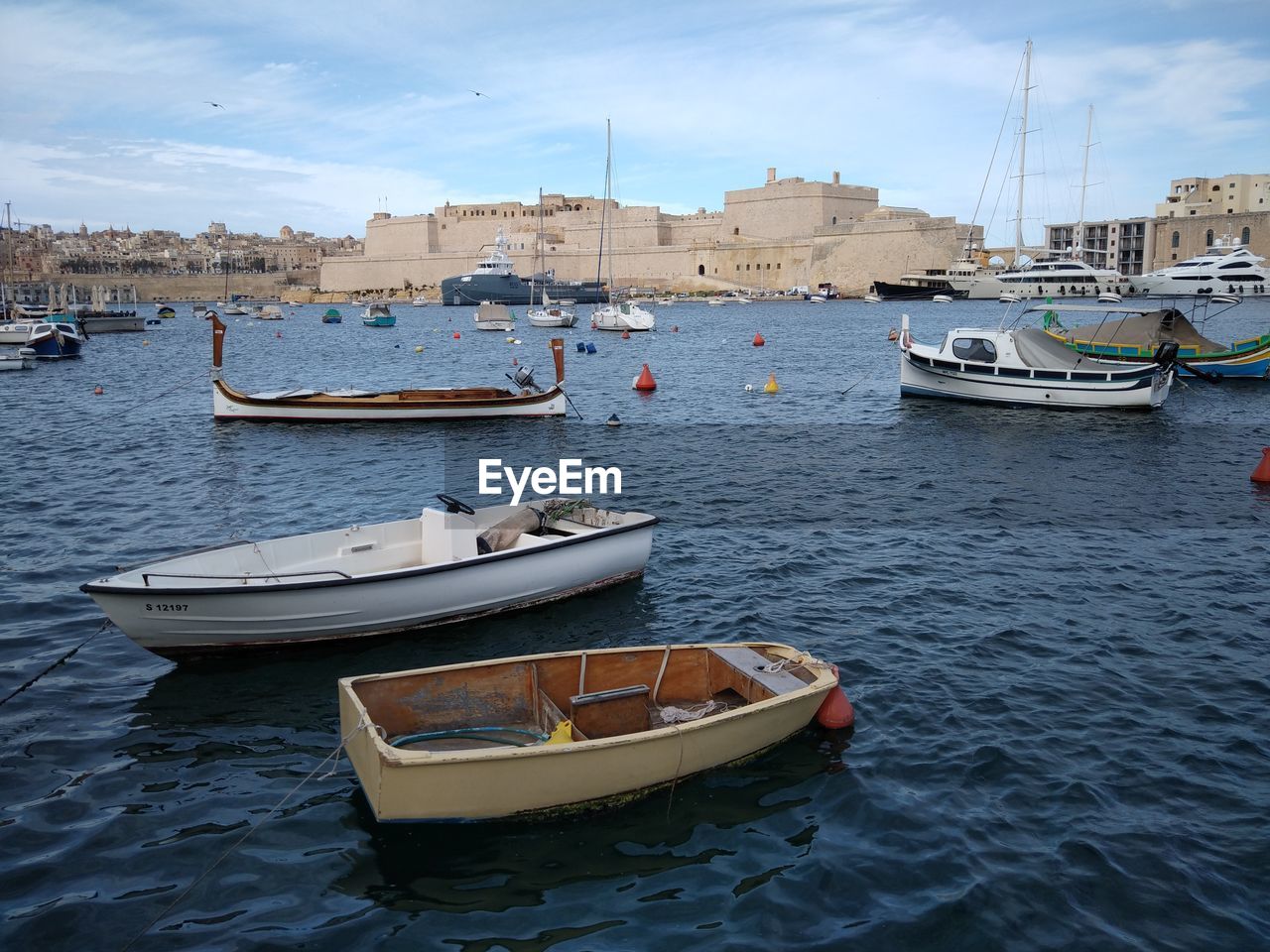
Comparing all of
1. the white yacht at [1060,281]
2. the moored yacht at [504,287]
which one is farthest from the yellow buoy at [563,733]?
the moored yacht at [504,287]

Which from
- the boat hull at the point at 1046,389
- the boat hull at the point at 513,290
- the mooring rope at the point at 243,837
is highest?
the boat hull at the point at 513,290

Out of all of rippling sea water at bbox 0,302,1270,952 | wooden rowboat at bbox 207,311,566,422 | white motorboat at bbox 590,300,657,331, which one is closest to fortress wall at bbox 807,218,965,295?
white motorboat at bbox 590,300,657,331

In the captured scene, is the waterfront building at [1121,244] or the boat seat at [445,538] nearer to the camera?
the boat seat at [445,538]

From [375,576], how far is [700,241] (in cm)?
10911

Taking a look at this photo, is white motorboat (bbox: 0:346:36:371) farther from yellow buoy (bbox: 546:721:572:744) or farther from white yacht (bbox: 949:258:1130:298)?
white yacht (bbox: 949:258:1130:298)

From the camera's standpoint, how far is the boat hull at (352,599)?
8.48 meters

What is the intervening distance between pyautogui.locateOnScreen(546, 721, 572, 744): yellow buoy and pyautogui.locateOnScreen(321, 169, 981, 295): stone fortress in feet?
307

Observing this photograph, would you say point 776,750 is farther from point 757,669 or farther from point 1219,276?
point 1219,276

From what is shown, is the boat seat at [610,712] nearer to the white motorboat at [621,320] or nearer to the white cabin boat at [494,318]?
the white motorboat at [621,320]

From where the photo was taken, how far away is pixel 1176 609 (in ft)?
33.9

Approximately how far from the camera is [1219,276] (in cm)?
7619

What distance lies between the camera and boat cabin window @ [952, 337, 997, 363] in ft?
82.3

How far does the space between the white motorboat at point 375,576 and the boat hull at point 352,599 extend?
12 millimetres

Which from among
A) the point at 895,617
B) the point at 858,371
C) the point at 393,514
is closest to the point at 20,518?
the point at 393,514
